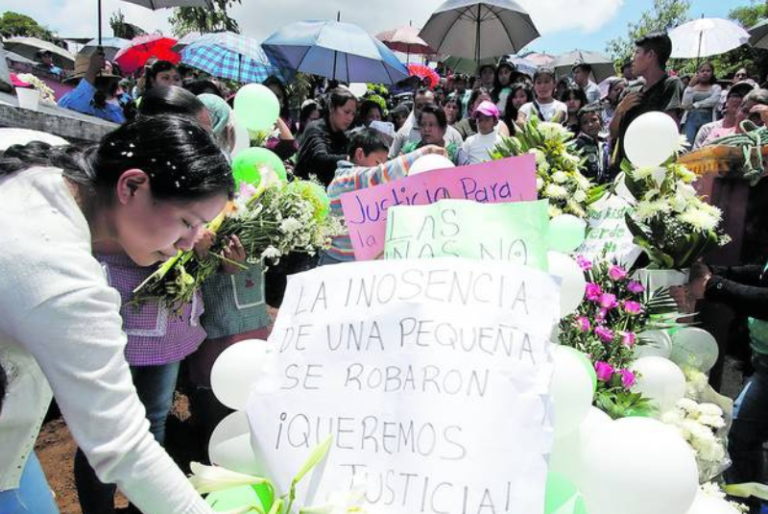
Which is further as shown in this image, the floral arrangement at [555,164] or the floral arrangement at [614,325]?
the floral arrangement at [555,164]

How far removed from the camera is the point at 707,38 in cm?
959

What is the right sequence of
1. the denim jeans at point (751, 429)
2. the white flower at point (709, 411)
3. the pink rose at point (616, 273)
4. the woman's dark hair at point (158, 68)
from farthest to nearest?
the woman's dark hair at point (158, 68), the denim jeans at point (751, 429), the pink rose at point (616, 273), the white flower at point (709, 411)

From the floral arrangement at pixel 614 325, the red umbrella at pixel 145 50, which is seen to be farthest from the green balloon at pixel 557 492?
the red umbrella at pixel 145 50

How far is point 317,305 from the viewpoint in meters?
1.39

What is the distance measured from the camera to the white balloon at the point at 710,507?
1393 mm

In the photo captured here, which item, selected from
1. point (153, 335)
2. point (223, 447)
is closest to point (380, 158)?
point (153, 335)

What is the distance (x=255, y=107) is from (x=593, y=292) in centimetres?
210

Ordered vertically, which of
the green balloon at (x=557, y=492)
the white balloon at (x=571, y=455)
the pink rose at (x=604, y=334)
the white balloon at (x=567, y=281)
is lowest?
the green balloon at (x=557, y=492)

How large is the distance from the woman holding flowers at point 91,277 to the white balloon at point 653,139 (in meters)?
1.64

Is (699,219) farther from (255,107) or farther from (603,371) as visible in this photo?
(255,107)

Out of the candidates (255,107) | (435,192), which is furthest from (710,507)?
(255,107)

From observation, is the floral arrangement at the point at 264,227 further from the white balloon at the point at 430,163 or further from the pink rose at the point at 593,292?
the pink rose at the point at 593,292

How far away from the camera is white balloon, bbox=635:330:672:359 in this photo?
198cm

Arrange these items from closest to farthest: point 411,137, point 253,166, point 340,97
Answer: point 253,166 → point 340,97 → point 411,137
